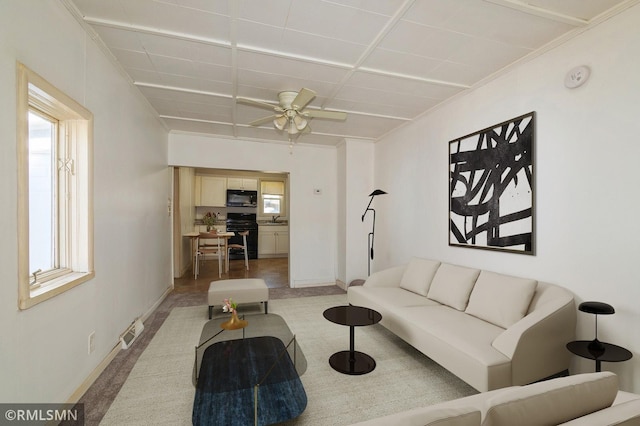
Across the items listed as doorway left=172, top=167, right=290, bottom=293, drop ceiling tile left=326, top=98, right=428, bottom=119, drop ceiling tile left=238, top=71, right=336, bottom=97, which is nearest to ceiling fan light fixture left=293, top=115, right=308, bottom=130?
drop ceiling tile left=238, top=71, right=336, bottom=97

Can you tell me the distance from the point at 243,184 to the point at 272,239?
1912mm

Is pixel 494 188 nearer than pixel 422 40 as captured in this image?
No

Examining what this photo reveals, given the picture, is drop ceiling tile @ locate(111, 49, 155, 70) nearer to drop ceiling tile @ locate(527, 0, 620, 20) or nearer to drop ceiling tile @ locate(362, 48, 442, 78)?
drop ceiling tile @ locate(362, 48, 442, 78)

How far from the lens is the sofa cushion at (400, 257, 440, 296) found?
3.41 m

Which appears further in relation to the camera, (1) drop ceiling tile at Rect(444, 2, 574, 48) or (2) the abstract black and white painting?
(2) the abstract black and white painting

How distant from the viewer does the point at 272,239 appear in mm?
9094

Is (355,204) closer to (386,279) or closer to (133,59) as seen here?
(386,279)

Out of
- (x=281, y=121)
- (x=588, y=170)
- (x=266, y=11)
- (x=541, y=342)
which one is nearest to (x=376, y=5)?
(x=266, y=11)

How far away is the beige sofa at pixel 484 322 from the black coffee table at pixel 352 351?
36 cm

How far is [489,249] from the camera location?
2.99m

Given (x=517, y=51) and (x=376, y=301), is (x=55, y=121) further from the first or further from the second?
(x=517, y=51)

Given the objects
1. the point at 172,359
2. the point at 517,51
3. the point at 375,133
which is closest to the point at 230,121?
the point at 375,133

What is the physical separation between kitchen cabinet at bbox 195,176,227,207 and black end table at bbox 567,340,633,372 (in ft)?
26.6

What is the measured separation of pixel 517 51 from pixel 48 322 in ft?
13.1
